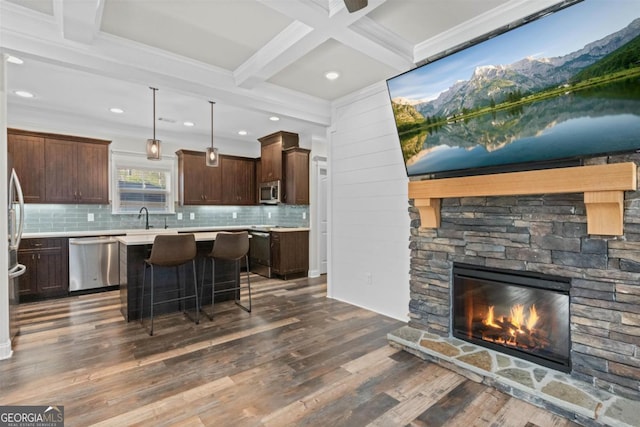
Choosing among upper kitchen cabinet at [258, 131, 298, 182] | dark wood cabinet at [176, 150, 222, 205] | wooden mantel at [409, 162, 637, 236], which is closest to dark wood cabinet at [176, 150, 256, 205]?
dark wood cabinet at [176, 150, 222, 205]

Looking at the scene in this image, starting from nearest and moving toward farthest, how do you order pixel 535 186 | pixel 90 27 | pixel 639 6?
pixel 639 6
pixel 535 186
pixel 90 27

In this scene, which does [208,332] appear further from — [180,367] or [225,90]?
[225,90]

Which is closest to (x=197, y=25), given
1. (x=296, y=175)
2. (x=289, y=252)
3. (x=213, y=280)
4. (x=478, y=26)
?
(x=478, y=26)

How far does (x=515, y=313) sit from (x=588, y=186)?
1124mm

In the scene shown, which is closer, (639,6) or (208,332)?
(639,6)

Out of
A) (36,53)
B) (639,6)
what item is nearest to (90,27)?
(36,53)

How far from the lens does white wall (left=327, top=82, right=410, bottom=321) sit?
361 centimetres

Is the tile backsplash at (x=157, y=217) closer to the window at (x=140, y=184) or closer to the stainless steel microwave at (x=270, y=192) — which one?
the window at (x=140, y=184)

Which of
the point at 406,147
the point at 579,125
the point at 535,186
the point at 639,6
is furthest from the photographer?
the point at 406,147

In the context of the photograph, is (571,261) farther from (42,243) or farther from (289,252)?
(42,243)

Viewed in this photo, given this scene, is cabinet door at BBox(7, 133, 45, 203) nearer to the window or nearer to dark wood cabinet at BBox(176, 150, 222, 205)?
the window

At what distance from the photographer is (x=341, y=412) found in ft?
6.50

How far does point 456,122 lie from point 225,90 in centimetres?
236

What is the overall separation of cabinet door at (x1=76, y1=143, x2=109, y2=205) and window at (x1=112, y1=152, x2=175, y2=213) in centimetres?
39
